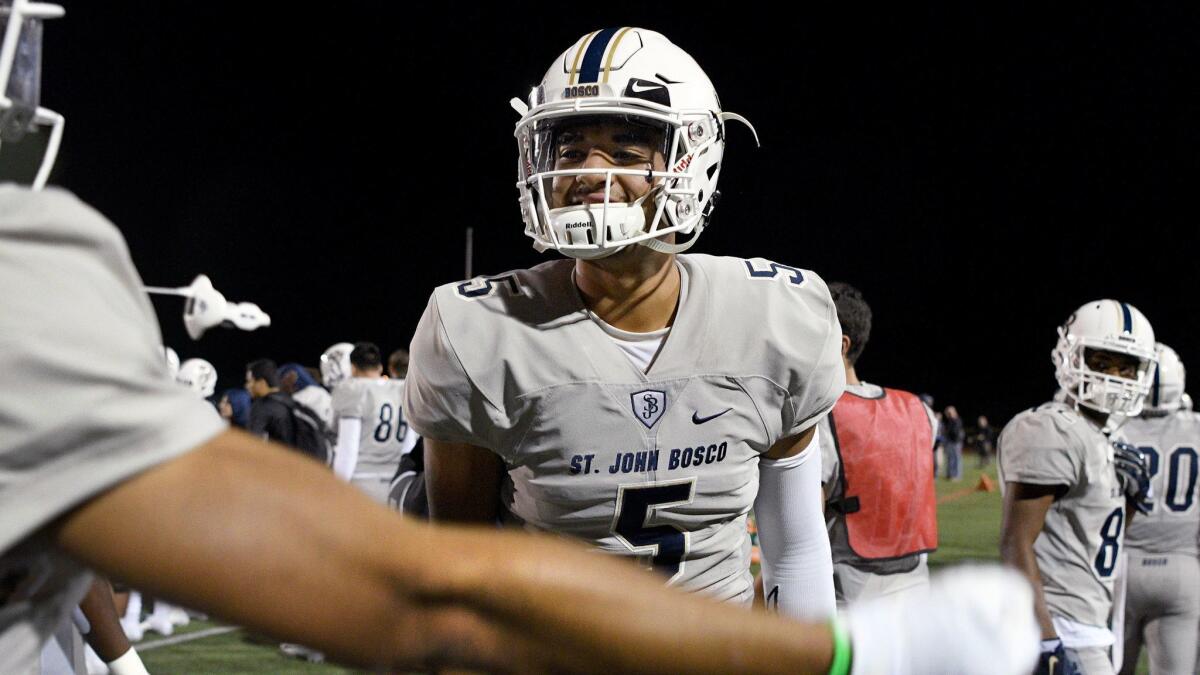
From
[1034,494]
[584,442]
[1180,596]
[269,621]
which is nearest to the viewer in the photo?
[269,621]

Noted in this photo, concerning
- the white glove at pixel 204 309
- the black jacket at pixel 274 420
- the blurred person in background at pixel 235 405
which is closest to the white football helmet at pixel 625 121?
→ the white glove at pixel 204 309

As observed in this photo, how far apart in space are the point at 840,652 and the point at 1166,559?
5329 mm

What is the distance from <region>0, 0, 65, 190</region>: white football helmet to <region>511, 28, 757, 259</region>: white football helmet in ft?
3.67

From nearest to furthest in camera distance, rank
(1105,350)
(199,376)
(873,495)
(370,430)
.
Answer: (873,495), (1105,350), (370,430), (199,376)

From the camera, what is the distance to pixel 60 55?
853 inches

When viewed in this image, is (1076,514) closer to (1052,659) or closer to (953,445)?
(1052,659)

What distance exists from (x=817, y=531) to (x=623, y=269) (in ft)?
2.32

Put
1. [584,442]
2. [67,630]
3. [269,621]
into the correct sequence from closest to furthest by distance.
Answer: [269,621], [584,442], [67,630]

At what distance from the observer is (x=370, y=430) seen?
809 cm

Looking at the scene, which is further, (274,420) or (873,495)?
(274,420)

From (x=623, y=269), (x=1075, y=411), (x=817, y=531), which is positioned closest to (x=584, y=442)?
(x=623, y=269)

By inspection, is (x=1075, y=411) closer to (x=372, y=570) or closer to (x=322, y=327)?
(x=372, y=570)

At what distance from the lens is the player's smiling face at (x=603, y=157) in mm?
2205

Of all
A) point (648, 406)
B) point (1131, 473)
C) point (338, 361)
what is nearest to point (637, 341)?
point (648, 406)
